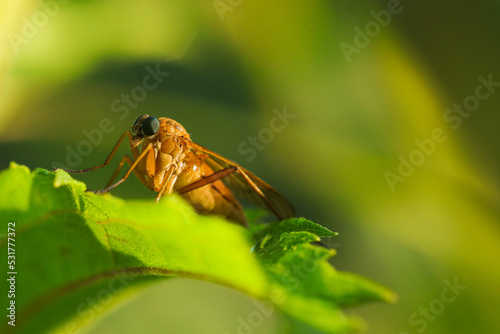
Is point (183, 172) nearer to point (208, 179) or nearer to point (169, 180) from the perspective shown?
point (169, 180)

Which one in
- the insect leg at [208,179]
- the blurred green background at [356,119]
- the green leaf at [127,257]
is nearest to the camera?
the green leaf at [127,257]

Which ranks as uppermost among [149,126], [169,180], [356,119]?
[356,119]

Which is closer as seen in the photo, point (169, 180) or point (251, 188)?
point (169, 180)

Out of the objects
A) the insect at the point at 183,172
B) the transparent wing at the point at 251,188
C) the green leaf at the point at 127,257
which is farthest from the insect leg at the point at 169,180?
the green leaf at the point at 127,257

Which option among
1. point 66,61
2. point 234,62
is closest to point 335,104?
point 234,62

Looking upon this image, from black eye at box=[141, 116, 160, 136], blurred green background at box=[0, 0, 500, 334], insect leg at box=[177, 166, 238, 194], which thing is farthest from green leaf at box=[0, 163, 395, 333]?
blurred green background at box=[0, 0, 500, 334]

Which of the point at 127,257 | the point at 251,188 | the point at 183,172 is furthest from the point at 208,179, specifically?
the point at 127,257

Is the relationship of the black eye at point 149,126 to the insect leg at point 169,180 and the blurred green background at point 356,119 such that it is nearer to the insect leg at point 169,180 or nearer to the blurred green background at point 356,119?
the insect leg at point 169,180
